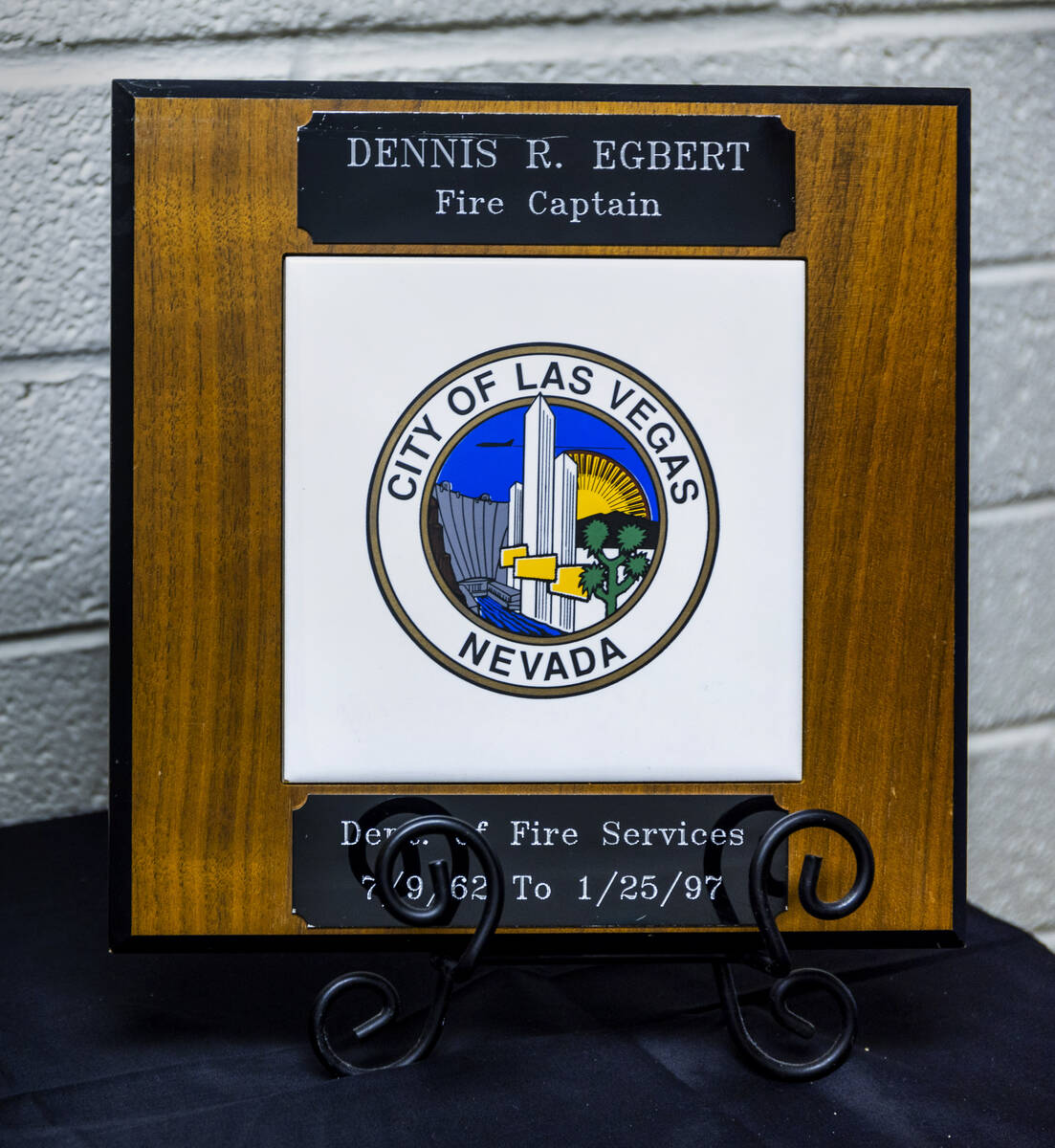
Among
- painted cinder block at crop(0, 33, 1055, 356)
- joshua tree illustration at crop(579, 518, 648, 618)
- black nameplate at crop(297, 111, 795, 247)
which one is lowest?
joshua tree illustration at crop(579, 518, 648, 618)

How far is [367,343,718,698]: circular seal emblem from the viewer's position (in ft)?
1.68

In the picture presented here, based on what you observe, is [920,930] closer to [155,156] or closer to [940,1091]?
[940,1091]

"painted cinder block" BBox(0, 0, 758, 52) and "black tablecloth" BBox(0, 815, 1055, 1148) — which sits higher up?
"painted cinder block" BBox(0, 0, 758, 52)

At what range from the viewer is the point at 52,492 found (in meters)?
0.77

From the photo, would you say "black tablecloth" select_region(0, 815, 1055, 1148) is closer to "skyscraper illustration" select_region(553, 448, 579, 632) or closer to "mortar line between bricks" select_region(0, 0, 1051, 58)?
"skyscraper illustration" select_region(553, 448, 579, 632)

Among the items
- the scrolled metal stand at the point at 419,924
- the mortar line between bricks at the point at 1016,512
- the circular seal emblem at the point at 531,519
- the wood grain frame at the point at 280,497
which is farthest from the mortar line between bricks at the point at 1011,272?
the scrolled metal stand at the point at 419,924

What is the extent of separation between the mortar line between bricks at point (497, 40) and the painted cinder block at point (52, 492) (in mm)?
218

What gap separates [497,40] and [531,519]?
454mm

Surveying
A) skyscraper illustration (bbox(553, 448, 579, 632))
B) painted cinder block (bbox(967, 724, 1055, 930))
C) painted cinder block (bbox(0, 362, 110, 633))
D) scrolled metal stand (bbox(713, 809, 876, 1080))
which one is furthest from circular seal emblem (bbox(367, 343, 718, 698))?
painted cinder block (bbox(967, 724, 1055, 930))

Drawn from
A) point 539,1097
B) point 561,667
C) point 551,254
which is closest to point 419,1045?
point 539,1097

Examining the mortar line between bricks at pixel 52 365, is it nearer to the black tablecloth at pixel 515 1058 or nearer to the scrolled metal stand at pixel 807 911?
the black tablecloth at pixel 515 1058

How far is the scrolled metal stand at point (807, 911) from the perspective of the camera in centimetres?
48

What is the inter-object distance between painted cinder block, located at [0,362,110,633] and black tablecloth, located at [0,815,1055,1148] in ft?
0.80

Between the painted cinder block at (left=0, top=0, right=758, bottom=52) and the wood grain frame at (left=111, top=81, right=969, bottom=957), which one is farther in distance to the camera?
the painted cinder block at (left=0, top=0, right=758, bottom=52)
